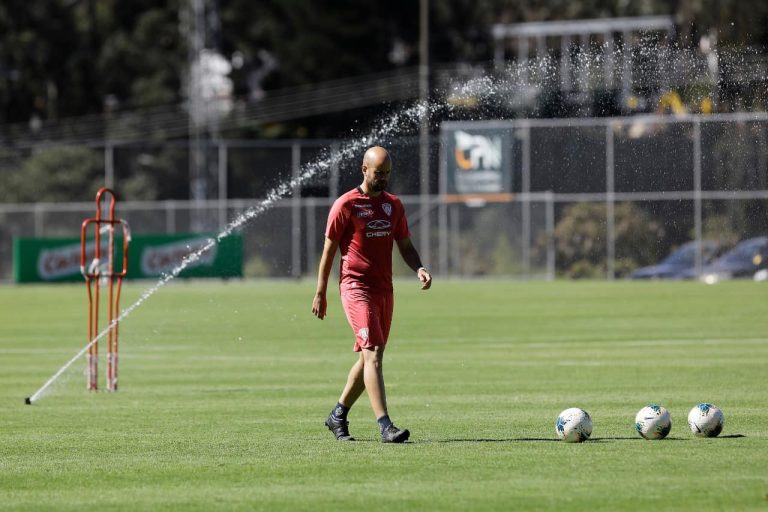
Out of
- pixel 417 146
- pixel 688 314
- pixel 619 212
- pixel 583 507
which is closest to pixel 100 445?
pixel 583 507

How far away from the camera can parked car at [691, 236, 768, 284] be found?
141 feet

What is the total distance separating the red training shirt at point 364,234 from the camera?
11688 millimetres

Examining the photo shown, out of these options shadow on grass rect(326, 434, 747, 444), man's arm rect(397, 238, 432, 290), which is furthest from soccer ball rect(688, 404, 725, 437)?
man's arm rect(397, 238, 432, 290)

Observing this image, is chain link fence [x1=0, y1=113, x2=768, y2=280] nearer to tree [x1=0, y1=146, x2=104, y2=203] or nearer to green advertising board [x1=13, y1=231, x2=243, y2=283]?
green advertising board [x1=13, y1=231, x2=243, y2=283]

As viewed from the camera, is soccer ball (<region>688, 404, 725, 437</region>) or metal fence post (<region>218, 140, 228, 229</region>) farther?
metal fence post (<region>218, 140, 228, 229</region>)

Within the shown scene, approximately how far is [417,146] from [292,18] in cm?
2053

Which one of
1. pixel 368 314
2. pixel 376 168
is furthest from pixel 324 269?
pixel 376 168

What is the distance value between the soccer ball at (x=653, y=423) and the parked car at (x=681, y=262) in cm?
3342

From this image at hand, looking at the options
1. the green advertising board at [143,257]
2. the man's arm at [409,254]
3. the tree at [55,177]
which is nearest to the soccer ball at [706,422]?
the man's arm at [409,254]

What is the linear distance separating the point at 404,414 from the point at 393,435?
236 cm

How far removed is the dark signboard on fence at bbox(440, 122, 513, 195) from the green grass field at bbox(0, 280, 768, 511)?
16.6 metres

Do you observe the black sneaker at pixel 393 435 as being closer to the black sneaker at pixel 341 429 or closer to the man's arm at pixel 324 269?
the black sneaker at pixel 341 429

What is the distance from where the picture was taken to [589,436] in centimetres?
1137

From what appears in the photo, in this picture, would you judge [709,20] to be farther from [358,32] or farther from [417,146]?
[417,146]
